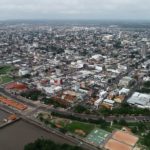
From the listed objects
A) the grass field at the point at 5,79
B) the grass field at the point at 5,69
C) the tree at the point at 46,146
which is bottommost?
the grass field at the point at 5,79

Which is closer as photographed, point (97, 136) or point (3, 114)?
point (97, 136)

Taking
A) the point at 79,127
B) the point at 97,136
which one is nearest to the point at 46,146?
the point at 97,136

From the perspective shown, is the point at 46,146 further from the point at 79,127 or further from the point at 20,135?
the point at 79,127

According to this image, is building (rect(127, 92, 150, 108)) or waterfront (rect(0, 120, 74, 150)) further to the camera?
building (rect(127, 92, 150, 108))

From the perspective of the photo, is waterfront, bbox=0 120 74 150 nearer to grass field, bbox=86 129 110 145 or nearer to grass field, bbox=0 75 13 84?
grass field, bbox=86 129 110 145

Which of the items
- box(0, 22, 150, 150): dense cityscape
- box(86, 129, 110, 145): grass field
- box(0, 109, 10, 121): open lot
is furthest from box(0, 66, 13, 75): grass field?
box(86, 129, 110, 145): grass field

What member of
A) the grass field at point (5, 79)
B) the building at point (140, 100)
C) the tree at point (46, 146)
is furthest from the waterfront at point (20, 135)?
the grass field at point (5, 79)

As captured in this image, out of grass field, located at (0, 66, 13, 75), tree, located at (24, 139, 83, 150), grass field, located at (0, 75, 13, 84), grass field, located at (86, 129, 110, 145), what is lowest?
grass field, located at (86, 129, 110, 145)

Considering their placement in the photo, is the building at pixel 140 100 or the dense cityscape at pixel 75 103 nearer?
the dense cityscape at pixel 75 103

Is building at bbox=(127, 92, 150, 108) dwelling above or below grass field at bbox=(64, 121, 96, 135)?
above

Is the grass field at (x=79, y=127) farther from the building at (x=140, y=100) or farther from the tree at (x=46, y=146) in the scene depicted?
the building at (x=140, y=100)

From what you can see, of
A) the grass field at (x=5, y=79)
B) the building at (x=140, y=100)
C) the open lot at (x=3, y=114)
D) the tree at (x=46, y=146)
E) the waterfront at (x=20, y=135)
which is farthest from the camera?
the grass field at (x=5, y=79)
